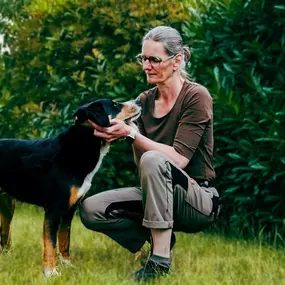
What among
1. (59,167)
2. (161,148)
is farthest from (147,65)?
(59,167)

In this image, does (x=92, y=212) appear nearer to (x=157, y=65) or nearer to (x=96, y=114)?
(x=96, y=114)

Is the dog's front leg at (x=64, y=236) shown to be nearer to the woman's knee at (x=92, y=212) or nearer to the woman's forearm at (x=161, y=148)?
the woman's knee at (x=92, y=212)

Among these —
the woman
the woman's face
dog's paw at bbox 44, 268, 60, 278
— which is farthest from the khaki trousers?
the woman's face

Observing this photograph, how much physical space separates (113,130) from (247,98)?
6.14 ft

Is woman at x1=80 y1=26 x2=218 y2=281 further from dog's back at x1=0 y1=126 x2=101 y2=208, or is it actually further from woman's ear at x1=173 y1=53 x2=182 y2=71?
dog's back at x1=0 y1=126 x2=101 y2=208

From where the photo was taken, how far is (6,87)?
28.8 feet

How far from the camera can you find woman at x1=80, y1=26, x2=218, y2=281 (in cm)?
424

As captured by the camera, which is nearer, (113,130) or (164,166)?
(164,166)

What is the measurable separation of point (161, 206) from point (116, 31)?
342cm

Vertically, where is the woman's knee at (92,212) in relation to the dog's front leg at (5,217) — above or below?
above

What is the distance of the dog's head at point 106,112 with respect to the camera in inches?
176

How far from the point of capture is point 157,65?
181 inches

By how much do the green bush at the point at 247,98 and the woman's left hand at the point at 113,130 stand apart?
1.66 meters


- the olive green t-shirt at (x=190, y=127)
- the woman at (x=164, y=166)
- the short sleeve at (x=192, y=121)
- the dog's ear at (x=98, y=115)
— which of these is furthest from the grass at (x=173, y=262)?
the dog's ear at (x=98, y=115)
